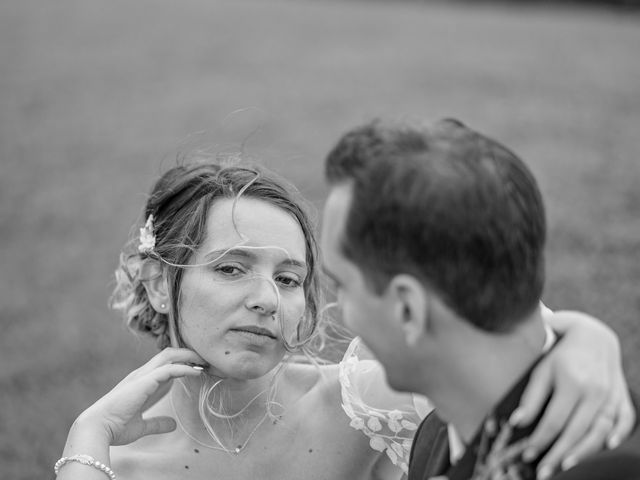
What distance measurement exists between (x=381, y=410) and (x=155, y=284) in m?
1.19

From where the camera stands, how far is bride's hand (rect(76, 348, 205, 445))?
3496 millimetres

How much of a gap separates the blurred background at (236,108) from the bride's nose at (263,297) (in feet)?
3.80

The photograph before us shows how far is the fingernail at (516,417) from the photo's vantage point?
2.25 m

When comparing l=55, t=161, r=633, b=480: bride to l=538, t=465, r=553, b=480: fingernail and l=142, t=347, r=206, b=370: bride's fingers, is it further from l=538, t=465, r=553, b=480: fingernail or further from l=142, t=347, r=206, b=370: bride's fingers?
l=538, t=465, r=553, b=480: fingernail

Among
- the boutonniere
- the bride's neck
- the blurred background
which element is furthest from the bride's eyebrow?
the boutonniere

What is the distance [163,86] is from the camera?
18188 mm

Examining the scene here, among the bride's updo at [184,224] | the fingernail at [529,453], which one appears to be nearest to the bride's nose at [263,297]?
the bride's updo at [184,224]

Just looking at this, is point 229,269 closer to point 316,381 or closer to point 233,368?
point 233,368

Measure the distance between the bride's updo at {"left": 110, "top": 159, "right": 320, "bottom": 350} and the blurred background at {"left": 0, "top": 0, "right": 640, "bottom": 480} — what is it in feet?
1.72

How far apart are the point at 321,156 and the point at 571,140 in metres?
3.70

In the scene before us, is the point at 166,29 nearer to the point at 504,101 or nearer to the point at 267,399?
the point at 504,101

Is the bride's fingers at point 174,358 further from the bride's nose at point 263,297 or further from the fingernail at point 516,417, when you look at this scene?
the fingernail at point 516,417

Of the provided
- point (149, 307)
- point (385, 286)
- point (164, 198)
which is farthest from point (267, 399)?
point (385, 286)

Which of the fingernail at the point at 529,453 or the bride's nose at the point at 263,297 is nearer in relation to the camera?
the fingernail at the point at 529,453
